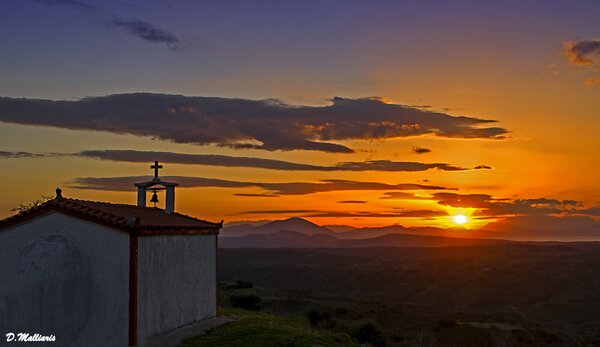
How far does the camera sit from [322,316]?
40781 millimetres

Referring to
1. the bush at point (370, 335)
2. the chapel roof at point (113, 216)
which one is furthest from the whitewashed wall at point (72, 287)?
the bush at point (370, 335)

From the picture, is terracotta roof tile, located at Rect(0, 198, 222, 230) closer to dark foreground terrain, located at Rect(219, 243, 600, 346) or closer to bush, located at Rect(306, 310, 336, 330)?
dark foreground terrain, located at Rect(219, 243, 600, 346)

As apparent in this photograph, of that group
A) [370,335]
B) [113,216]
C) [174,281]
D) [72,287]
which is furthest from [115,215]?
[370,335]

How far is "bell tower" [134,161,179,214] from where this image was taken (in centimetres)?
2608

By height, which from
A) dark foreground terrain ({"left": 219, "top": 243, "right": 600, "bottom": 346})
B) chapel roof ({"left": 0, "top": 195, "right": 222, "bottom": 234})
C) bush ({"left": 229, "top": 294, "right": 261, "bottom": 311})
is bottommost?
dark foreground terrain ({"left": 219, "top": 243, "right": 600, "bottom": 346})

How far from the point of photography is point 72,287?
18703 mm

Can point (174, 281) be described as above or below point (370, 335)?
above

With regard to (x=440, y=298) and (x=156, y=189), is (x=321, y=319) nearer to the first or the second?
(x=156, y=189)

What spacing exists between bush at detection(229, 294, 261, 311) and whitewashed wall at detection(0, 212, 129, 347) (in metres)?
21.4

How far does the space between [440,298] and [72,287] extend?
72904 millimetres

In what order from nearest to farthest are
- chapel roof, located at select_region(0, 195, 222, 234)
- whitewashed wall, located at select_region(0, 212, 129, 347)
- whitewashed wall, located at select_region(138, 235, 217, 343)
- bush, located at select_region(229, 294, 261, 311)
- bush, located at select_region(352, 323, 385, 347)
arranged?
whitewashed wall, located at select_region(0, 212, 129, 347) → chapel roof, located at select_region(0, 195, 222, 234) → whitewashed wall, located at select_region(138, 235, 217, 343) → bush, located at select_region(352, 323, 385, 347) → bush, located at select_region(229, 294, 261, 311)

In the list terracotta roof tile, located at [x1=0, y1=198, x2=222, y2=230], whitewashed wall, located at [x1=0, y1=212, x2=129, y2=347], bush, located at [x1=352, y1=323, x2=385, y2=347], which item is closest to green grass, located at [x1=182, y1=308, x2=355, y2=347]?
whitewashed wall, located at [x1=0, y1=212, x2=129, y2=347]

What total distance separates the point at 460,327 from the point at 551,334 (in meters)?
6.68

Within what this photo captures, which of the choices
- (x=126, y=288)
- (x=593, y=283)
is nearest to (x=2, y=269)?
(x=126, y=288)
